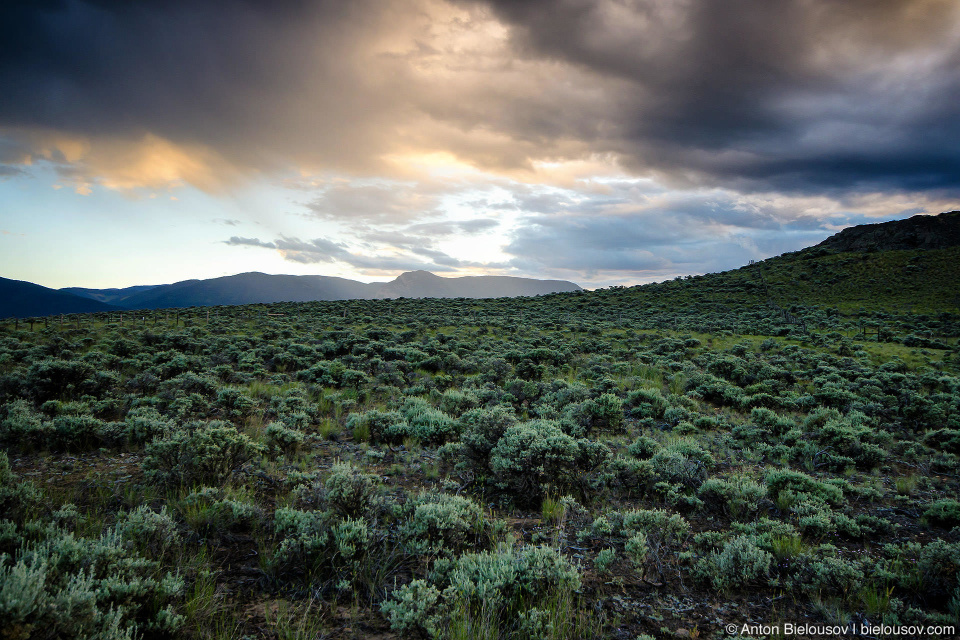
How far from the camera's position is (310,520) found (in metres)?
4.66

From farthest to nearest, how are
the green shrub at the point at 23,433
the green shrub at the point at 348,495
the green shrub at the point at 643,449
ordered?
the green shrub at the point at 643,449
the green shrub at the point at 23,433
the green shrub at the point at 348,495

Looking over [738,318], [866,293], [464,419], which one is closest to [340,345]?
[464,419]

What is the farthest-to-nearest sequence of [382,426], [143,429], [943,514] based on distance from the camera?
[382,426] → [143,429] → [943,514]

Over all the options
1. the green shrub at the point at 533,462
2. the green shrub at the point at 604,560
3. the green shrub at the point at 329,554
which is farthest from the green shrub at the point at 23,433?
the green shrub at the point at 604,560

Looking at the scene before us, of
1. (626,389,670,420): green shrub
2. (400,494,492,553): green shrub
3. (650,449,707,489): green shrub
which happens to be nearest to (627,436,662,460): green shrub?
(650,449,707,489): green shrub

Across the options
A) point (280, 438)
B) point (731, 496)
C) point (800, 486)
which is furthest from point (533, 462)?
point (280, 438)

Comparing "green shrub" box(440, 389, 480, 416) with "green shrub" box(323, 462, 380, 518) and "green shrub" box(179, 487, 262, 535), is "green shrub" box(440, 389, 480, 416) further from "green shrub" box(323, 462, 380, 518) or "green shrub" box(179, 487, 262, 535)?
"green shrub" box(179, 487, 262, 535)

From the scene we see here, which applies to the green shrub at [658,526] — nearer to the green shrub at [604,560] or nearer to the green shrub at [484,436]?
the green shrub at [604,560]

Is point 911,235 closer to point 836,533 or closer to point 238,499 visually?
point 836,533

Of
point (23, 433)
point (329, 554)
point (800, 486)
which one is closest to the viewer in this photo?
point (329, 554)

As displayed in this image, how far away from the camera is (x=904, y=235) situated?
232 ft

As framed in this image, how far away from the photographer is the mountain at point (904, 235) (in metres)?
66.8

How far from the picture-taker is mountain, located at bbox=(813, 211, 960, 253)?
2630 inches

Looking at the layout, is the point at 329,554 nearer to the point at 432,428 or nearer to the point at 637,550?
the point at 637,550
